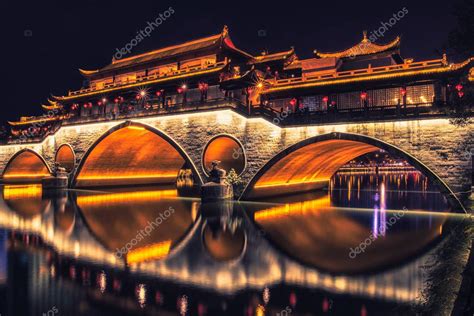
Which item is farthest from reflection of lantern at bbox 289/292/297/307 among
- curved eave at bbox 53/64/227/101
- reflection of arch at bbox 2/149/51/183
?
reflection of arch at bbox 2/149/51/183

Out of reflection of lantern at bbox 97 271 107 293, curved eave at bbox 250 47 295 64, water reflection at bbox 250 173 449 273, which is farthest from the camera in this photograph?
curved eave at bbox 250 47 295 64

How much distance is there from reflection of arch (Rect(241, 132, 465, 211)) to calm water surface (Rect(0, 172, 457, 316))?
307 cm

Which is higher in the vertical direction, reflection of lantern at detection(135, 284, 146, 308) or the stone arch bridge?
the stone arch bridge

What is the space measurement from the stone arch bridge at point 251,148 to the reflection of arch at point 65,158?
12 centimetres

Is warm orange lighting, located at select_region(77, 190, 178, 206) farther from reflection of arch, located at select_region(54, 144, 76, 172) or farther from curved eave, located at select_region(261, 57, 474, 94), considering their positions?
reflection of arch, located at select_region(54, 144, 76, 172)

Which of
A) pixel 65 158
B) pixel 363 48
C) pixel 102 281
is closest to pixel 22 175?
pixel 65 158

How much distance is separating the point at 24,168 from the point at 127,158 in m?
21.5

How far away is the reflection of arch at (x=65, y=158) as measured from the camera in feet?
120

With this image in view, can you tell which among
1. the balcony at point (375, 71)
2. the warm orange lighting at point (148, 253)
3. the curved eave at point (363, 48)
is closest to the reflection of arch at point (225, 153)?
the balcony at point (375, 71)

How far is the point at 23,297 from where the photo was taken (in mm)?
7176

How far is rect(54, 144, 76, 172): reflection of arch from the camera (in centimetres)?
3663

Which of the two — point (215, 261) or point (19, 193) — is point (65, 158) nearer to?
point (19, 193)

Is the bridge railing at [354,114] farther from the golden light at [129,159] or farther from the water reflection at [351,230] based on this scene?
the golden light at [129,159]

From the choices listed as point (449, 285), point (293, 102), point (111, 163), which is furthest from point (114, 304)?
point (111, 163)
